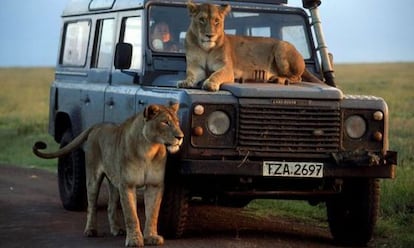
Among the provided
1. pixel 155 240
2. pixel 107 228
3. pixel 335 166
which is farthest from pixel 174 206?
pixel 107 228

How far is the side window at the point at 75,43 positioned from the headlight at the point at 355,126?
387 centimetres

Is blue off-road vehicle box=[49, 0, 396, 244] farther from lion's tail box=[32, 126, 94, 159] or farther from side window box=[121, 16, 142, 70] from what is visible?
lion's tail box=[32, 126, 94, 159]

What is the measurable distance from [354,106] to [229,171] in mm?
1168

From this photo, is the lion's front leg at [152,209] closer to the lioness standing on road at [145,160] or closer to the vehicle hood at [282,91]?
the lioness standing on road at [145,160]

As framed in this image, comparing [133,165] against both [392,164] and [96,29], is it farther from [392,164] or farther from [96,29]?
[96,29]

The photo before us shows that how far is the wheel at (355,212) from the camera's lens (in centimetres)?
995

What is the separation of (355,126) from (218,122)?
1108mm

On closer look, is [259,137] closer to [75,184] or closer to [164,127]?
[164,127]

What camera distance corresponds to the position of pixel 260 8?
11.9m

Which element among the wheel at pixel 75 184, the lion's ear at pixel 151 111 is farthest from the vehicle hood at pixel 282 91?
the wheel at pixel 75 184

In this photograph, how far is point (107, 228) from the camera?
35.9 feet

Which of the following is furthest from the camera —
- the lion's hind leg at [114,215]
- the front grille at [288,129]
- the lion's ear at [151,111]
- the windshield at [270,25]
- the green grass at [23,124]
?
the green grass at [23,124]

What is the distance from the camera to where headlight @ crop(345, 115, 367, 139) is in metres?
9.83

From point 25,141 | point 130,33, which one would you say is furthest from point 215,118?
point 25,141
